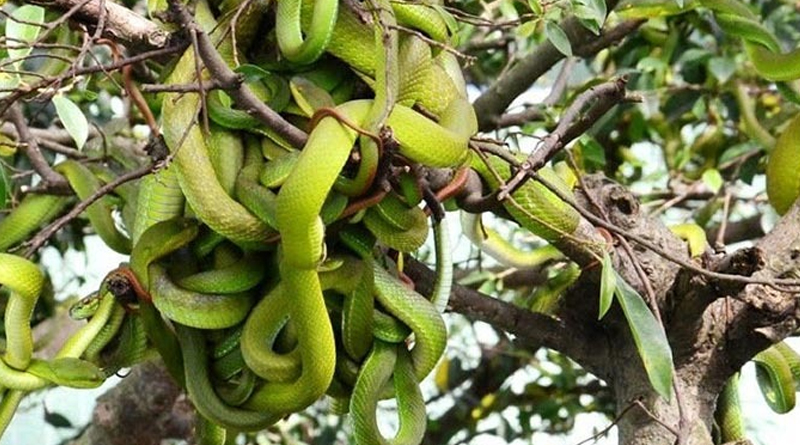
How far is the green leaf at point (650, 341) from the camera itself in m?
1.18

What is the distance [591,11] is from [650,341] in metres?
0.39

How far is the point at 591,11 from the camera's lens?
135 cm

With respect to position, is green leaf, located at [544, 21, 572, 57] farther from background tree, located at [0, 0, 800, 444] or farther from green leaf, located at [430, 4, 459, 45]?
green leaf, located at [430, 4, 459, 45]

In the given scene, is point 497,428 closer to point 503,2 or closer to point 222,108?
point 503,2

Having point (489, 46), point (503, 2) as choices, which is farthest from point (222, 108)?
point (489, 46)

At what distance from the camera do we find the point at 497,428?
2832 mm

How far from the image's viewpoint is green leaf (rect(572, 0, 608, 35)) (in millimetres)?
1318

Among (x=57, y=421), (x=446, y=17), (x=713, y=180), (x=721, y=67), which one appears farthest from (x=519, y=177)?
(x=57, y=421)

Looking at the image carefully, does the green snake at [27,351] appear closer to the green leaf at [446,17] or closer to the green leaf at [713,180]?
the green leaf at [446,17]

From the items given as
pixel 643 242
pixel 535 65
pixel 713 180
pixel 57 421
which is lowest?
pixel 57 421

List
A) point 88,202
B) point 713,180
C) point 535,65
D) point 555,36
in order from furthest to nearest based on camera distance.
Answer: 1. point 713,180
2. point 535,65
3. point 555,36
4. point 88,202

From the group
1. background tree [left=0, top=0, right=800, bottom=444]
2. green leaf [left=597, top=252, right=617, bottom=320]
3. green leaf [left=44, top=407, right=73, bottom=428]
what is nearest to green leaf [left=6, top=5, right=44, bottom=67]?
background tree [left=0, top=0, right=800, bottom=444]

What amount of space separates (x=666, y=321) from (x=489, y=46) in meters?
1.00

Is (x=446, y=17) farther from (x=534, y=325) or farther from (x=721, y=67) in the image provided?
(x=721, y=67)
